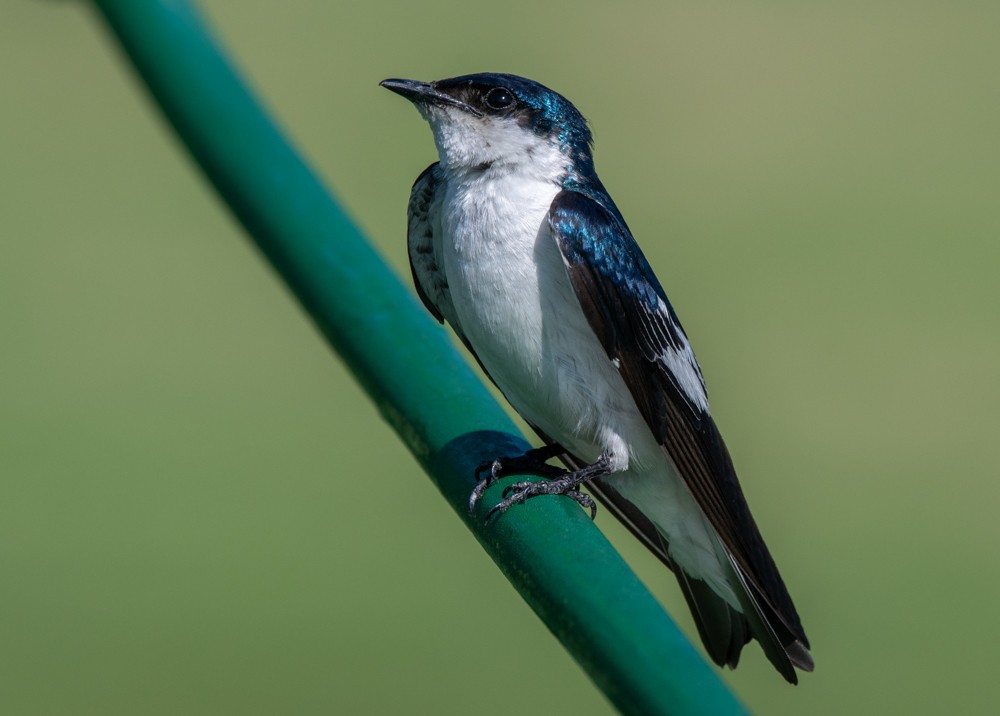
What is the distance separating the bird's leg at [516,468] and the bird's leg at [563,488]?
2cm

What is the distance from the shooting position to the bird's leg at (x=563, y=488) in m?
1.19

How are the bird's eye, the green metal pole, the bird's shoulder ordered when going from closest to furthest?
1. the green metal pole
2. the bird's shoulder
3. the bird's eye

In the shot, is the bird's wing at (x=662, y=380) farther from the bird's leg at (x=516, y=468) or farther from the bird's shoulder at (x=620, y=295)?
the bird's leg at (x=516, y=468)

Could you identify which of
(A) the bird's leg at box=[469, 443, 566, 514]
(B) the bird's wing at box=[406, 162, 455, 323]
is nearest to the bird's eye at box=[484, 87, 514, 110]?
(B) the bird's wing at box=[406, 162, 455, 323]

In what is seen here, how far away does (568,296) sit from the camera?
167 cm

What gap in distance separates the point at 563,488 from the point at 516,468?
9 cm

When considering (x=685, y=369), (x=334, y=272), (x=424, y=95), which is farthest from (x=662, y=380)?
(x=334, y=272)

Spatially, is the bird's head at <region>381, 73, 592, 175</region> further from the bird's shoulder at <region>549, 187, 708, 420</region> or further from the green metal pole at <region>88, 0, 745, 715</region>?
the green metal pole at <region>88, 0, 745, 715</region>

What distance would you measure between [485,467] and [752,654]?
0.84 meters

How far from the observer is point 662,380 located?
1727 mm

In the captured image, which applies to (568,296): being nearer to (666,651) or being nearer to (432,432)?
(432,432)

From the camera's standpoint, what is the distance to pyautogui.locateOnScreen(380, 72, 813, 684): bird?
1.63 metres

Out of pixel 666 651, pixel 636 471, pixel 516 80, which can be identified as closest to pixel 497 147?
pixel 516 80

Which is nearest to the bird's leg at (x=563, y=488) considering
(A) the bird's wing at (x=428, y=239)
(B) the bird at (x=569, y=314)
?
(B) the bird at (x=569, y=314)
